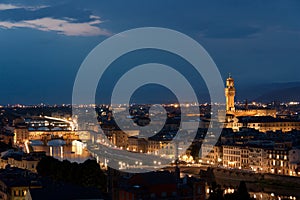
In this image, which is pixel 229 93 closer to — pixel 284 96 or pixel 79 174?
pixel 79 174

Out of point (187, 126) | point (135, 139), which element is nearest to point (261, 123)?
point (187, 126)

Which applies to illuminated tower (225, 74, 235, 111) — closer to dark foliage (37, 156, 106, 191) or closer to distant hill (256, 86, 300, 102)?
dark foliage (37, 156, 106, 191)

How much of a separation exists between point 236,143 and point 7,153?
7617mm

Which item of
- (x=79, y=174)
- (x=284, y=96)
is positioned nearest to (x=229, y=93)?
(x=79, y=174)

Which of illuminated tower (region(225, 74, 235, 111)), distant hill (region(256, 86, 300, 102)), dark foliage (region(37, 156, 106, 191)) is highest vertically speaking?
distant hill (region(256, 86, 300, 102))

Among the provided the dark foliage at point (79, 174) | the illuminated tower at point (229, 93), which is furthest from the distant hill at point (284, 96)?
the dark foliage at point (79, 174)

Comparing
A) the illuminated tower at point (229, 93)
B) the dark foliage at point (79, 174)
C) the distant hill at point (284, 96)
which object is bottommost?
the dark foliage at point (79, 174)

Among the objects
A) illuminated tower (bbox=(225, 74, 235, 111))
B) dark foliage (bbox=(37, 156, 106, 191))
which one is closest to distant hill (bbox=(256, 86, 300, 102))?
illuminated tower (bbox=(225, 74, 235, 111))

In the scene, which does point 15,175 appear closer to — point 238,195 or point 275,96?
point 238,195

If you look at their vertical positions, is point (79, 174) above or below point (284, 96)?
below

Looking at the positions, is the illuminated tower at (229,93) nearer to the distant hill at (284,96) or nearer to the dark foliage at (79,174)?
the dark foliage at (79,174)

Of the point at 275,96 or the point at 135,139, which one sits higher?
the point at 275,96

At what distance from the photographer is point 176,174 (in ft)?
35.3

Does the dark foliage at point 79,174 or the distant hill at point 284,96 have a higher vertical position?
the distant hill at point 284,96
